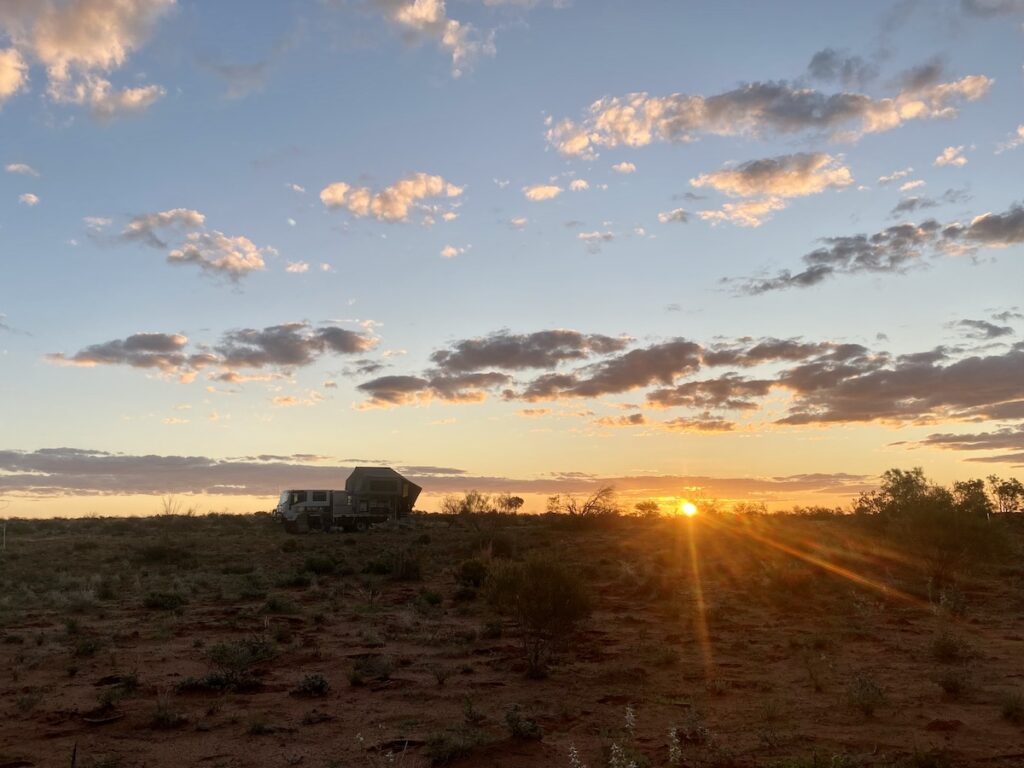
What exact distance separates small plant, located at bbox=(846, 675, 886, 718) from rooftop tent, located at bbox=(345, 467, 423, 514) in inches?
1632

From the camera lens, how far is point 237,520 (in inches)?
2267

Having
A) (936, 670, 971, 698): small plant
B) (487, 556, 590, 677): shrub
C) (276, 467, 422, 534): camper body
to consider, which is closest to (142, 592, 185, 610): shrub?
(487, 556, 590, 677): shrub

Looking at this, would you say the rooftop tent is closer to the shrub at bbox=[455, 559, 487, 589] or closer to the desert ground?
the desert ground

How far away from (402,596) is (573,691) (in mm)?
12238

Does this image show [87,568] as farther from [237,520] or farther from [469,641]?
[237,520]

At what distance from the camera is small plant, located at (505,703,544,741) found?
10883 mm

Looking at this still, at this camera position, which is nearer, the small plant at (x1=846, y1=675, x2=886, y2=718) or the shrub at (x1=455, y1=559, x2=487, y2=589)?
the small plant at (x1=846, y1=675, x2=886, y2=718)

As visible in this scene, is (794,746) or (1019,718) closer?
(794,746)

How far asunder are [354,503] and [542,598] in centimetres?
3639

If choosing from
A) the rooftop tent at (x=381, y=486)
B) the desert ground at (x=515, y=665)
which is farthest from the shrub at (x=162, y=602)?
the rooftop tent at (x=381, y=486)

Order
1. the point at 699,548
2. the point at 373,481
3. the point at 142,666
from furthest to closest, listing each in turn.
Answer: the point at 373,481 < the point at 699,548 < the point at 142,666

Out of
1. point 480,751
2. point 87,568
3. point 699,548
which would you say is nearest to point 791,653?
point 480,751

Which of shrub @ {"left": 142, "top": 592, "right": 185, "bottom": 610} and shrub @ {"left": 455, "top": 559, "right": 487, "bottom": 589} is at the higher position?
shrub @ {"left": 455, "top": 559, "right": 487, "bottom": 589}

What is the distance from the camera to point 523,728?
10914 mm
